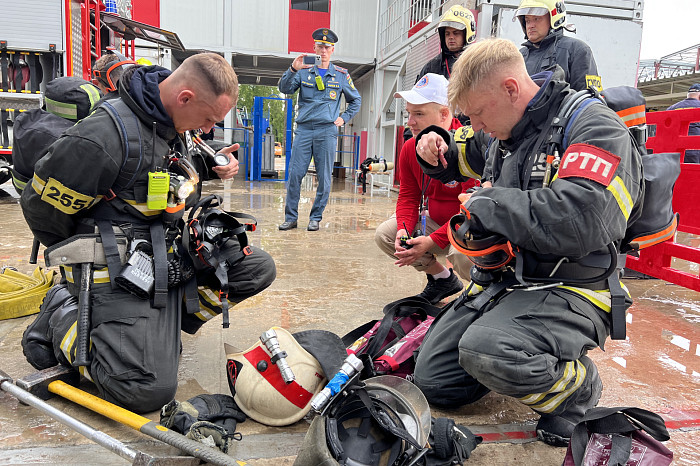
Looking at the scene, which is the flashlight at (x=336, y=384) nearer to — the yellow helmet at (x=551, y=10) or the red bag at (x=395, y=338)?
the red bag at (x=395, y=338)

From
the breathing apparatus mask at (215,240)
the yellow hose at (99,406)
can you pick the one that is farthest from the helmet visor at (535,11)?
the yellow hose at (99,406)

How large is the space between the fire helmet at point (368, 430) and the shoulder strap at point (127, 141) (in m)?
1.25

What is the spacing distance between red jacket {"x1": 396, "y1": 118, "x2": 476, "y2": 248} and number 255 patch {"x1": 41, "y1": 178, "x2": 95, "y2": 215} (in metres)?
1.86

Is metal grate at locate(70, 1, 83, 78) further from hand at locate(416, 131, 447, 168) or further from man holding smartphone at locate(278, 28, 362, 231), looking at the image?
hand at locate(416, 131, 447, 168)

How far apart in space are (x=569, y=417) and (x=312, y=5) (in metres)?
14.8

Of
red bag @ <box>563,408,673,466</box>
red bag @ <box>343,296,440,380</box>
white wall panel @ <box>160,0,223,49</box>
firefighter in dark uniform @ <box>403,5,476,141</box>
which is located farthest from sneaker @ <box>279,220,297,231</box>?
white wall panel @ <box>160,0,223,49</box>

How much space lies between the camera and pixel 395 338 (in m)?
2.51

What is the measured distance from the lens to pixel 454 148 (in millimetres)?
2754

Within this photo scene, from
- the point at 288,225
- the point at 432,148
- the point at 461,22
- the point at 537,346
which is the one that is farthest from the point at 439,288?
the point at 288,225

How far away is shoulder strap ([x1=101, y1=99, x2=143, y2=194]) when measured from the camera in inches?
80.8

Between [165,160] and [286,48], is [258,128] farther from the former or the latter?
[165,160]

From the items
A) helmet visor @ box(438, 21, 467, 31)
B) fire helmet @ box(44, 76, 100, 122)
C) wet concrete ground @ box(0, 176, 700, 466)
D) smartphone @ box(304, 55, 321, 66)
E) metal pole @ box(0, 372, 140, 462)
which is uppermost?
smartphone @ box(304, 55, 321, 66)

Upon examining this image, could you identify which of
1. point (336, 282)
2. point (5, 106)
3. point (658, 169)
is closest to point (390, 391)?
point (658, 169)

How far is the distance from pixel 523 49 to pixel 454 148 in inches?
75.1
